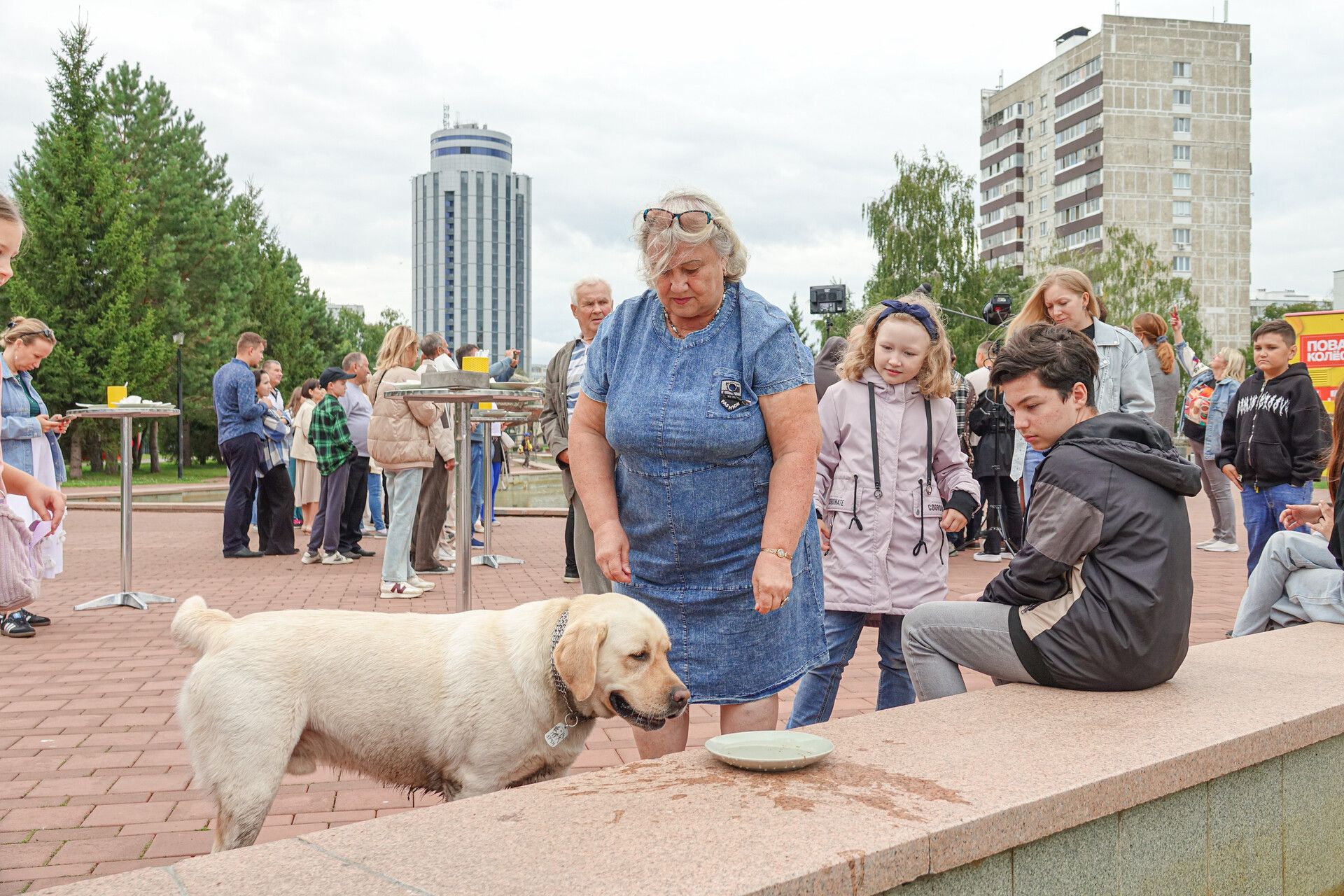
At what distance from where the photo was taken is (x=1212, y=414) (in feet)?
34.8

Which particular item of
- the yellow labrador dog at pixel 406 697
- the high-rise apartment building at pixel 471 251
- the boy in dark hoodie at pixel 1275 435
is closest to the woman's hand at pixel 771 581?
the yellow labrador dog at pixel 406 697

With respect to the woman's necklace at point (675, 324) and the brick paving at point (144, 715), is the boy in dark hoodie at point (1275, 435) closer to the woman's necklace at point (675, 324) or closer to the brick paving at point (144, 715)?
the brick paving at point (144, 715)

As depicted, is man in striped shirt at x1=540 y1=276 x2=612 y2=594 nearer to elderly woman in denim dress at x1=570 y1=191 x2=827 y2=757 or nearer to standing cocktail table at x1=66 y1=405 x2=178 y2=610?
elderly woman in denim dress at x1=570 y1=191 x2=827 y2=757

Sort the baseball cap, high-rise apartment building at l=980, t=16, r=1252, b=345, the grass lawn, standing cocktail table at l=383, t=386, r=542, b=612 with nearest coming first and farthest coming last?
standing cocktail table at l=383, t=386, r=542, b=612
the baseball cap
the grass lawn
high-rise apartment building at l=980, t=16, r=1252, b=345

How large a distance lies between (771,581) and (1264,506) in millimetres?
6029

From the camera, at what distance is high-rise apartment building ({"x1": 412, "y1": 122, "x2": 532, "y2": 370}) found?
548 feet

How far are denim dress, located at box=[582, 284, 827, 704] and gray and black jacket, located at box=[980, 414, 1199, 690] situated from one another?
717mm

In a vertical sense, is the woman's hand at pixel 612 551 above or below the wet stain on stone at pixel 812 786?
above

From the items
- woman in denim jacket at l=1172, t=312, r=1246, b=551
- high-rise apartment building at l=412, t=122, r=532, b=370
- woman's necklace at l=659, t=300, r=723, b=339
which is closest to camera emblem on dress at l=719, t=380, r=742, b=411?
woman's necklace at l=659, t=300, r=723, b=339

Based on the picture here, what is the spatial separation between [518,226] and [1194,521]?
164 metres

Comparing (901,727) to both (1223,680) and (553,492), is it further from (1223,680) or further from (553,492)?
(553,492)

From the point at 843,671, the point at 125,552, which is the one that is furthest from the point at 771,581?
the point at 125,552

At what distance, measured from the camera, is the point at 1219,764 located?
266 cm

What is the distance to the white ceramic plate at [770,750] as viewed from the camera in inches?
96.4
